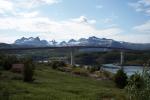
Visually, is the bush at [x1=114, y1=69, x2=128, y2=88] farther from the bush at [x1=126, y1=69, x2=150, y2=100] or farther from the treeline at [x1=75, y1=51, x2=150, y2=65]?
the treeline at [x1=75, y1=51, x2=150, y2=65]

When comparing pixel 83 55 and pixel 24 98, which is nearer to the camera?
pixel 24 98

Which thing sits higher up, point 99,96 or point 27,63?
point 27,63

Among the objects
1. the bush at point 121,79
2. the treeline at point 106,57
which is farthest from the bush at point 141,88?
the treeline at point 106,57

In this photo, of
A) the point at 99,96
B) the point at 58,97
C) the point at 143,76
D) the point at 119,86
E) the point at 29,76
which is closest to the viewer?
the point at 143,76

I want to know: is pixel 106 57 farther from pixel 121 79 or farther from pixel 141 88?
pixel 141 88

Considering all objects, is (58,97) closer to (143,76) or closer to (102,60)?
(143,76)

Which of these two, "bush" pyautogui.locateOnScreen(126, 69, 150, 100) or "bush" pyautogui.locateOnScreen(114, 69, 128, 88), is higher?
"bush" pyautogui.locateOnScreen(126, 69, 150, 100)

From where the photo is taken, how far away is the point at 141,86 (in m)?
12.3

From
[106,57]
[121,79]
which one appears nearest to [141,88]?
[121,79]

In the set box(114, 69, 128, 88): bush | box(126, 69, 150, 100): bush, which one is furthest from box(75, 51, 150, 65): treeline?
box(126, 69, 150, 100): bush

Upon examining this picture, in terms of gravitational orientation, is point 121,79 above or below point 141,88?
below

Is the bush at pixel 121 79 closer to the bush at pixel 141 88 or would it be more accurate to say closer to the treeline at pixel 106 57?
the bush at pixel 141 88

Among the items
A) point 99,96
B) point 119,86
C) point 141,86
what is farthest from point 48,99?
point 119,86

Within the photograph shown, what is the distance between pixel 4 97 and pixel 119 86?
29478mm
